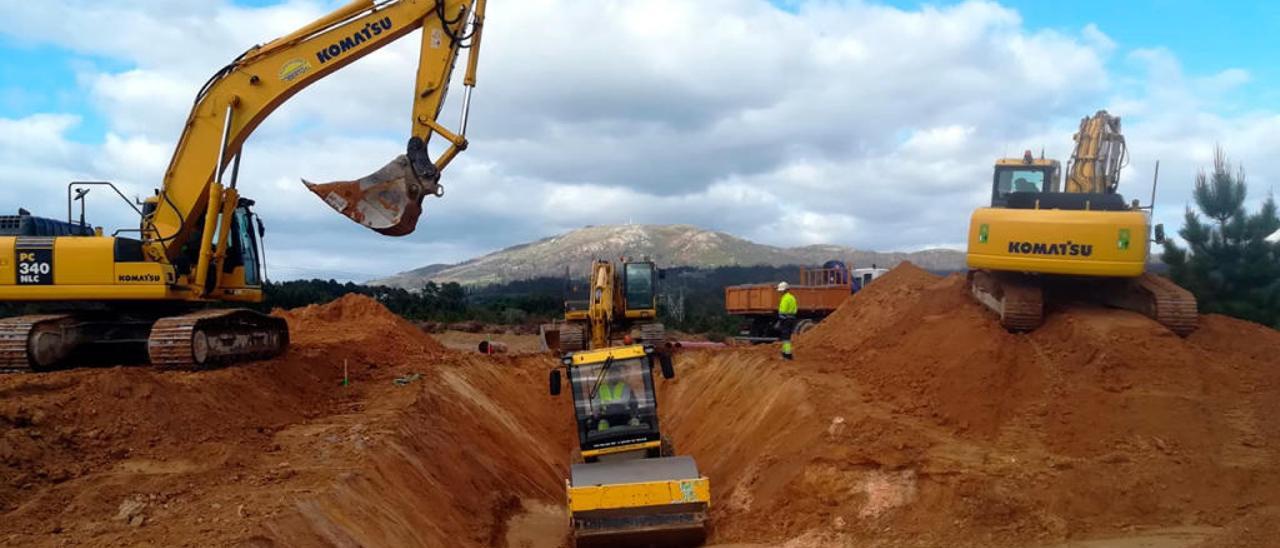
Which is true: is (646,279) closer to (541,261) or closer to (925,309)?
(925,309)

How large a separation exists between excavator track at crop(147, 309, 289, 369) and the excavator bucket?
2.69 m

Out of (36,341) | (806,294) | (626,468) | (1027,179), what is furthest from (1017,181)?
(36,341)

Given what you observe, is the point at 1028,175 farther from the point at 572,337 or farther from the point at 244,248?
the point at 244,248

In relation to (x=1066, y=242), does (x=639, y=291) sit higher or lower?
lower

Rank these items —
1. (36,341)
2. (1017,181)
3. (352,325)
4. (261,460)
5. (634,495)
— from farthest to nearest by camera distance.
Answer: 1. (352,325)
2. (1017,181)
3. (36,341)
4. (634,495)
5. (261,460)

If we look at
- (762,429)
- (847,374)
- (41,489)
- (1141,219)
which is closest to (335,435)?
(41,489)

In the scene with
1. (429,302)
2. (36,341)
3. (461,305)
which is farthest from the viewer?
(461,305)

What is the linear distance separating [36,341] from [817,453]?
35.6 feet

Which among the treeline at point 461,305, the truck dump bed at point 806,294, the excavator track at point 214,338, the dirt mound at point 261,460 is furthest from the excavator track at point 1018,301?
the treeline at point 461,305

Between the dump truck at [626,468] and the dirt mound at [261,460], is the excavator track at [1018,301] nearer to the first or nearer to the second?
the dump truck at [626,468]

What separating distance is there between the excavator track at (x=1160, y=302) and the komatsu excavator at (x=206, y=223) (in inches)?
402

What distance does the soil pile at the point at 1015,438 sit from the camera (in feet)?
35.9

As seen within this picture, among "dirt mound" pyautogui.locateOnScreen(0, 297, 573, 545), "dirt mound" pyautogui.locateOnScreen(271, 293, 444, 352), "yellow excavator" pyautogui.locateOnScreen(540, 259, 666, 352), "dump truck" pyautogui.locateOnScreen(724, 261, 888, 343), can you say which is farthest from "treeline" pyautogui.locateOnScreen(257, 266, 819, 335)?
"dirt mound" pyautogui.locateOnScreen(0, 297, 573, 545)

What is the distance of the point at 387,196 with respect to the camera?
14867 millimetres
